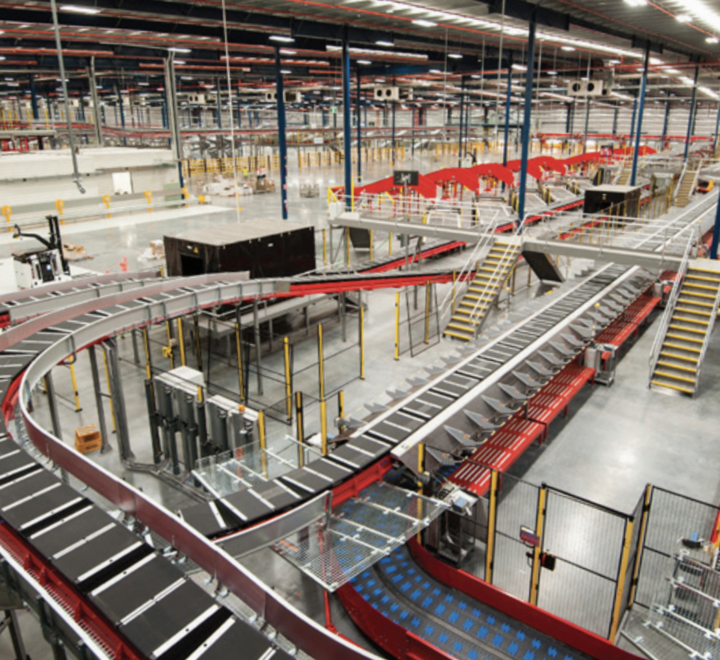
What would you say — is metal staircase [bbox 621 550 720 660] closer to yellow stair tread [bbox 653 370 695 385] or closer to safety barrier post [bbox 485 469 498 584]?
safety barrier post [bbox 485 469 498 584]

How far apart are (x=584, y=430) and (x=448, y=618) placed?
212 inches

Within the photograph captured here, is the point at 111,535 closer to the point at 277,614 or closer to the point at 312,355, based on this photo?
the point at 277,614

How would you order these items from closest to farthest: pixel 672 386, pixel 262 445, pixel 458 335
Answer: pixel 262 445
pixel 672 386
pixel 458 335

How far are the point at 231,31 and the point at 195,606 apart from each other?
20.6m

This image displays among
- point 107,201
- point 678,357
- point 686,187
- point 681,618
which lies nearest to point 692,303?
point 678,357

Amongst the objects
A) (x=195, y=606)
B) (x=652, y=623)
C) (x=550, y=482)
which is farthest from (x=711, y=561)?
(x=195, y=606)

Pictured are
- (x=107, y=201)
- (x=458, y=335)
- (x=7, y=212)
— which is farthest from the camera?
(x=107, y=201)

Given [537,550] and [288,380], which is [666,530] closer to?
[537,550]

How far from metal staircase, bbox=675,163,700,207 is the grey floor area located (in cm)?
1640

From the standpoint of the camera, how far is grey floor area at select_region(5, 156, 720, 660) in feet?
27.9

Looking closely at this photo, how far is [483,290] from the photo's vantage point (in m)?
15.4

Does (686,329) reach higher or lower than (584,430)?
higher

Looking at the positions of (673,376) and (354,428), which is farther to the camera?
(673,376)

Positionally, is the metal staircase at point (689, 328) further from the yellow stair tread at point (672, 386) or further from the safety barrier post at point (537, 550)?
the safety barrier post at point (537, 550)
